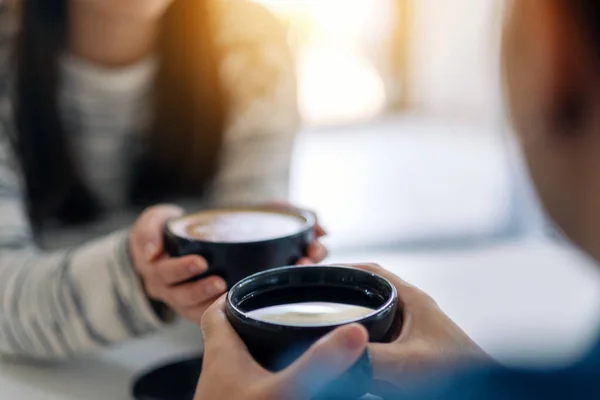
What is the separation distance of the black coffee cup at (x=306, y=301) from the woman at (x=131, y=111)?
342 mm

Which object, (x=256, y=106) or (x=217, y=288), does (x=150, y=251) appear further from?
(x=256, y=106)

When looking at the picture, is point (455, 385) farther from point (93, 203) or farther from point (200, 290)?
point (93, 203)

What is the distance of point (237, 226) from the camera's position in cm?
53

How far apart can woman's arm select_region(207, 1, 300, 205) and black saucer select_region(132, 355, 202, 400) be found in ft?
0.80

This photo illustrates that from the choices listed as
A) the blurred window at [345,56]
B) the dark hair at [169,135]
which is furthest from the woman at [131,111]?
the blurred window at [345,56]

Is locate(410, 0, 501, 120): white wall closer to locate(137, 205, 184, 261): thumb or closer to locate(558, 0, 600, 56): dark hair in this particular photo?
locate(137, 205, 184, 261): thumb

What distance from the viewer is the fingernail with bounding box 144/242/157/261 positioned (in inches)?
20.9

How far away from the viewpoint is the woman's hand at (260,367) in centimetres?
32

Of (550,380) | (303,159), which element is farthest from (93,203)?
(303,159)

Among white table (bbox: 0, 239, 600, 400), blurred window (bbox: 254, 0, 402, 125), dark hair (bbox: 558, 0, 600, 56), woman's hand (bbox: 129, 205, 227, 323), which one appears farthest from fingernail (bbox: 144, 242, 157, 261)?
blurred window (bbox: 254, 0, 402, 125)

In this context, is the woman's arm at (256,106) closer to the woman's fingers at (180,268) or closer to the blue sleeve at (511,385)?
the woman's fingers at (180,268)

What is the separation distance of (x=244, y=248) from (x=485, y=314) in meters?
0.34

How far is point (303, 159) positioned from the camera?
253cm

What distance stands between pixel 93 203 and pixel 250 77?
9.5 inches
